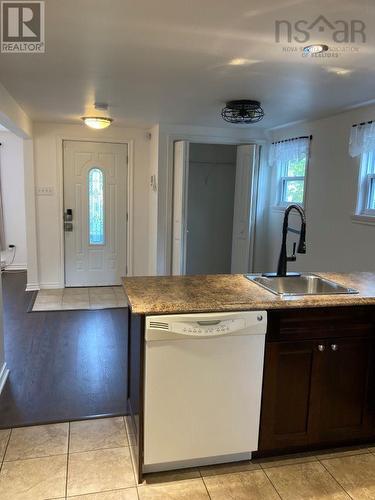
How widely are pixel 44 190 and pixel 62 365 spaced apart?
2.91m

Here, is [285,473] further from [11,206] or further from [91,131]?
[11,206]

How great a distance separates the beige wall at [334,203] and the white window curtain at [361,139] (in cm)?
9

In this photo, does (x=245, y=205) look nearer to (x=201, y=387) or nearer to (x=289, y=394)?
(x=289, y=394)

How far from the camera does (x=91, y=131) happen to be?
5.50m

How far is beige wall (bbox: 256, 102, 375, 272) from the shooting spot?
3.71 meters

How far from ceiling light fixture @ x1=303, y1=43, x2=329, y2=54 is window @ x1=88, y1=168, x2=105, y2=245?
12.7 ft

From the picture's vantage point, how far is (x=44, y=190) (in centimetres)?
546

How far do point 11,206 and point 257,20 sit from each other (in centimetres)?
565

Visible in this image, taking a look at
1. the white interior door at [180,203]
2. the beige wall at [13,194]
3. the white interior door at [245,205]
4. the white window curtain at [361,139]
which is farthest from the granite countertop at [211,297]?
the beige wall at [13,194]

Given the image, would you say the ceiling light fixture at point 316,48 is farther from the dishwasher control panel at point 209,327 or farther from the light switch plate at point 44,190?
the light switch plate at point 44,190

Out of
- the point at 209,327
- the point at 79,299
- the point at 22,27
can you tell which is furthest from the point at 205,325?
the point at 79,299

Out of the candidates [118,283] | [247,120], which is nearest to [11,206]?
[118,283]

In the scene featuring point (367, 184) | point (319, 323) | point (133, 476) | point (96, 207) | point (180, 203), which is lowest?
point (133, 476)

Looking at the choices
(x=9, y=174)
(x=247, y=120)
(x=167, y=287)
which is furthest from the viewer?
(x=9, y=174)
